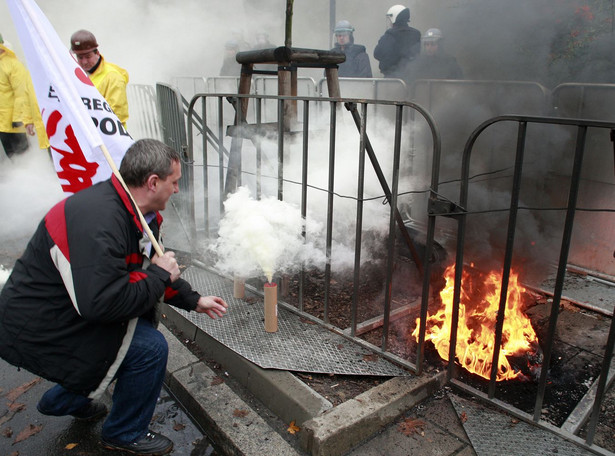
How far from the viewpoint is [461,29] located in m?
7.43

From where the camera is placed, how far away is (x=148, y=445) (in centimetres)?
294

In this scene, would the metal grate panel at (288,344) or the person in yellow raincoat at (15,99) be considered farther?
the person in yellow raincoat at (15,99)

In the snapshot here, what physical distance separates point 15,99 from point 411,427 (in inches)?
304

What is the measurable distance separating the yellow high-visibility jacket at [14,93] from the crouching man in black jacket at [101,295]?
557 cm

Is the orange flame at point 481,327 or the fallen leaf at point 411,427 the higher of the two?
the orange flame at point 481,327

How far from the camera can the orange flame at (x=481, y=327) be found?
3707mm

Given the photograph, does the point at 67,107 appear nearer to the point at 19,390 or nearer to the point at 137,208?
the point at 137,208

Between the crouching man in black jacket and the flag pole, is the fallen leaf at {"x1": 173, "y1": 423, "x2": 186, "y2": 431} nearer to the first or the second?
the crouching man in black jacket

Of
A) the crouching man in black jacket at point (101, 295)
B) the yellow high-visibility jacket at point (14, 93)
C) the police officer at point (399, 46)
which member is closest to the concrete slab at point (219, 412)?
the crouching man in black jacket at point (101, 295)

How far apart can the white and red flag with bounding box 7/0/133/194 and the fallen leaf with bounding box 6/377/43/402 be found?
1.45 meters

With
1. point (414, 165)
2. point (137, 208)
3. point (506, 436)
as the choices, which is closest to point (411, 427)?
point (506, 436)

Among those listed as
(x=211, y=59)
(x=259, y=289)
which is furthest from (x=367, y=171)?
(x=211, y=59)

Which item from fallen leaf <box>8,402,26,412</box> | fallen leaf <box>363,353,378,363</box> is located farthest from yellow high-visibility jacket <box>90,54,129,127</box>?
fallen leaf <box>363,353,378,363</box>

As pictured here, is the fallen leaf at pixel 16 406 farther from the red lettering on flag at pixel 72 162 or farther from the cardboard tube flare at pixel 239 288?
the cardboard tube flare at pixel 239 288
